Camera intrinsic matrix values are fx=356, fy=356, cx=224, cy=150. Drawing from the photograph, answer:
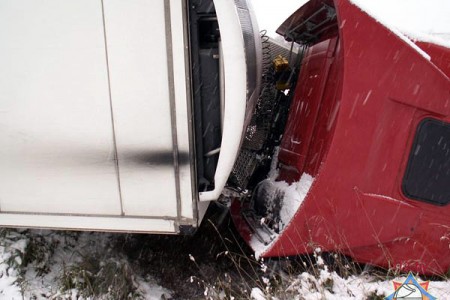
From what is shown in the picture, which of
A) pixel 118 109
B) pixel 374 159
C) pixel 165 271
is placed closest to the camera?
pixel 118 109

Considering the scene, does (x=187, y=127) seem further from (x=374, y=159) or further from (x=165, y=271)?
(x=165, y=271)

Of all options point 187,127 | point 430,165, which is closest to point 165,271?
point 187,127

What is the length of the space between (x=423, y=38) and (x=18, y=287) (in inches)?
131

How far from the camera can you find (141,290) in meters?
2.75

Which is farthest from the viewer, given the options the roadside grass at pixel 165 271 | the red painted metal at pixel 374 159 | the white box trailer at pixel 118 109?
the roadside grass at pixel 165 271

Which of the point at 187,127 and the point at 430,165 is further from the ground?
the point at 187,127

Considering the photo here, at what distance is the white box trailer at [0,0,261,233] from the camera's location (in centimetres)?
191

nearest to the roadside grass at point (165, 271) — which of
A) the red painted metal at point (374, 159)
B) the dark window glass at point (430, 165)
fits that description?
the red painted metal at point (374, 159)

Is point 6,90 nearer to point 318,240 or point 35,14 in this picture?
point 35,14

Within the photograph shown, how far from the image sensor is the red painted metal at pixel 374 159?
83.1 inches

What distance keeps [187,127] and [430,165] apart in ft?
5.20

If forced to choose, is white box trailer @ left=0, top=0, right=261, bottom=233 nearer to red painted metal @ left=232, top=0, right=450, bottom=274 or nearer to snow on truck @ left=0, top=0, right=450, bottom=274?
snow on truck @ left=0, top=0, right=450, bottom=274

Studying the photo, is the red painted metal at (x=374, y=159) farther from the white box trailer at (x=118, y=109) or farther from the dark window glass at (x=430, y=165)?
the white box trailer at (x=118, y=109)

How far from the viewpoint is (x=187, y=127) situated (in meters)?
2.01
